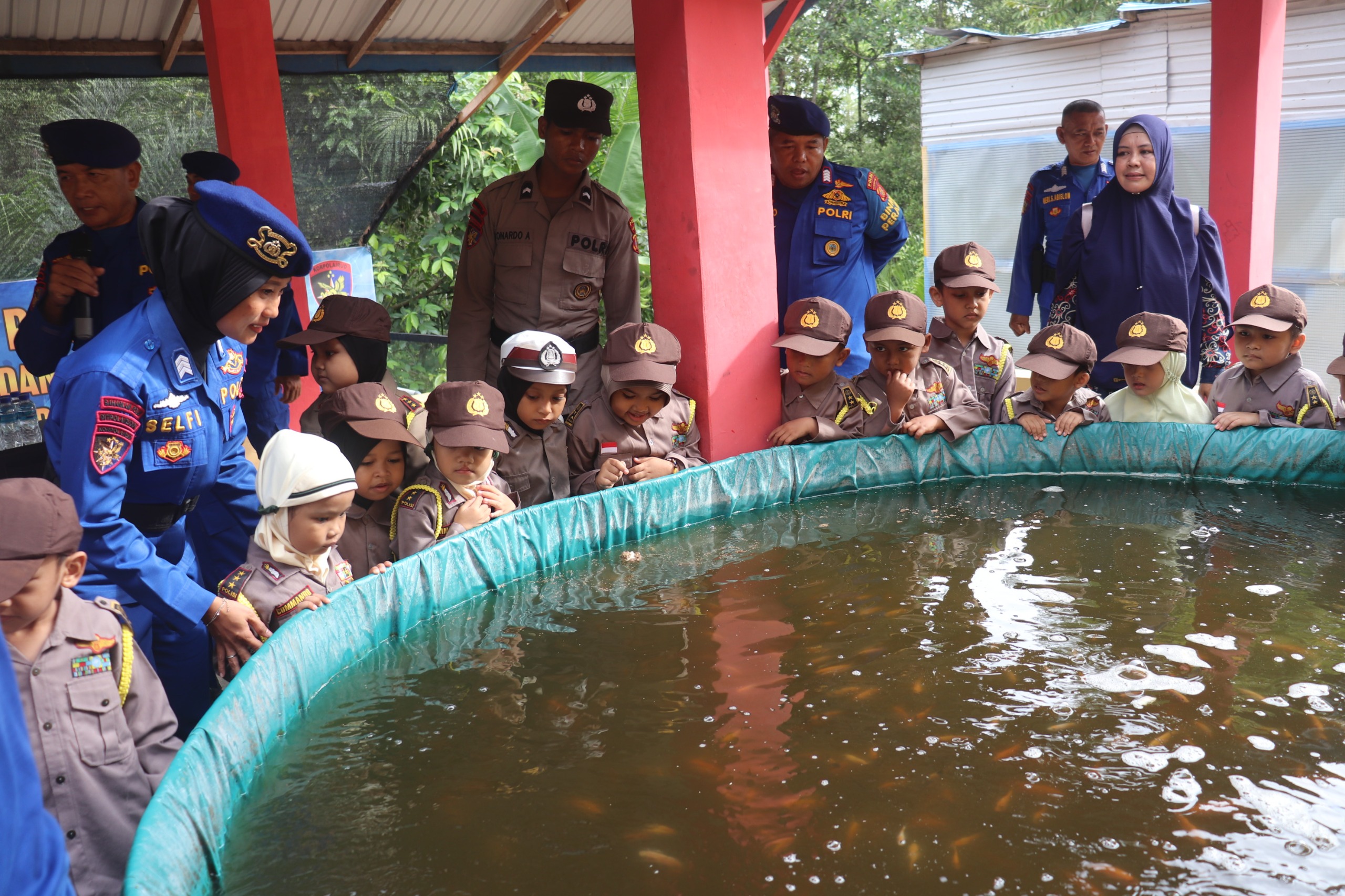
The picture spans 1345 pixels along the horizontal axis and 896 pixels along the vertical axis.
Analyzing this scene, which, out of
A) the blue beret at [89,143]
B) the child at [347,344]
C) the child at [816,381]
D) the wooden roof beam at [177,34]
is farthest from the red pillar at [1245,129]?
the wooden roof beam at [177,34]

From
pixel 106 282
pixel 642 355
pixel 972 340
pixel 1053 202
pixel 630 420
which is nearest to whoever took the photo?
pixel 106 282

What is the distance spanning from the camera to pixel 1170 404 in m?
4.52

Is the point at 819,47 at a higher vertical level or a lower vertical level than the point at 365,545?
higher

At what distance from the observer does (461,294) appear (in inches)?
179

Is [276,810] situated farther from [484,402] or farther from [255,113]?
[255,113]

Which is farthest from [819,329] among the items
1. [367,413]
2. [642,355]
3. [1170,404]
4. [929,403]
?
[367,413]

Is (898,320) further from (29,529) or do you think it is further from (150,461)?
(29,529)

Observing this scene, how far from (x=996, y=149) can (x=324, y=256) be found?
690 centimetres

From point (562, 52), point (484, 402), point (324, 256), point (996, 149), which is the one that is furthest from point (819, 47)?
point (484, 402)

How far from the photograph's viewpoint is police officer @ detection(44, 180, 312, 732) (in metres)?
2.33

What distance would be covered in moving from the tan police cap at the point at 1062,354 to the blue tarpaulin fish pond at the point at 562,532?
0.31 metres

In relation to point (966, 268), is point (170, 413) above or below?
below

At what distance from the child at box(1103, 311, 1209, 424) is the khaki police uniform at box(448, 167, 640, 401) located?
2.09 meters

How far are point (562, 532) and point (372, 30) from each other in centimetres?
428
